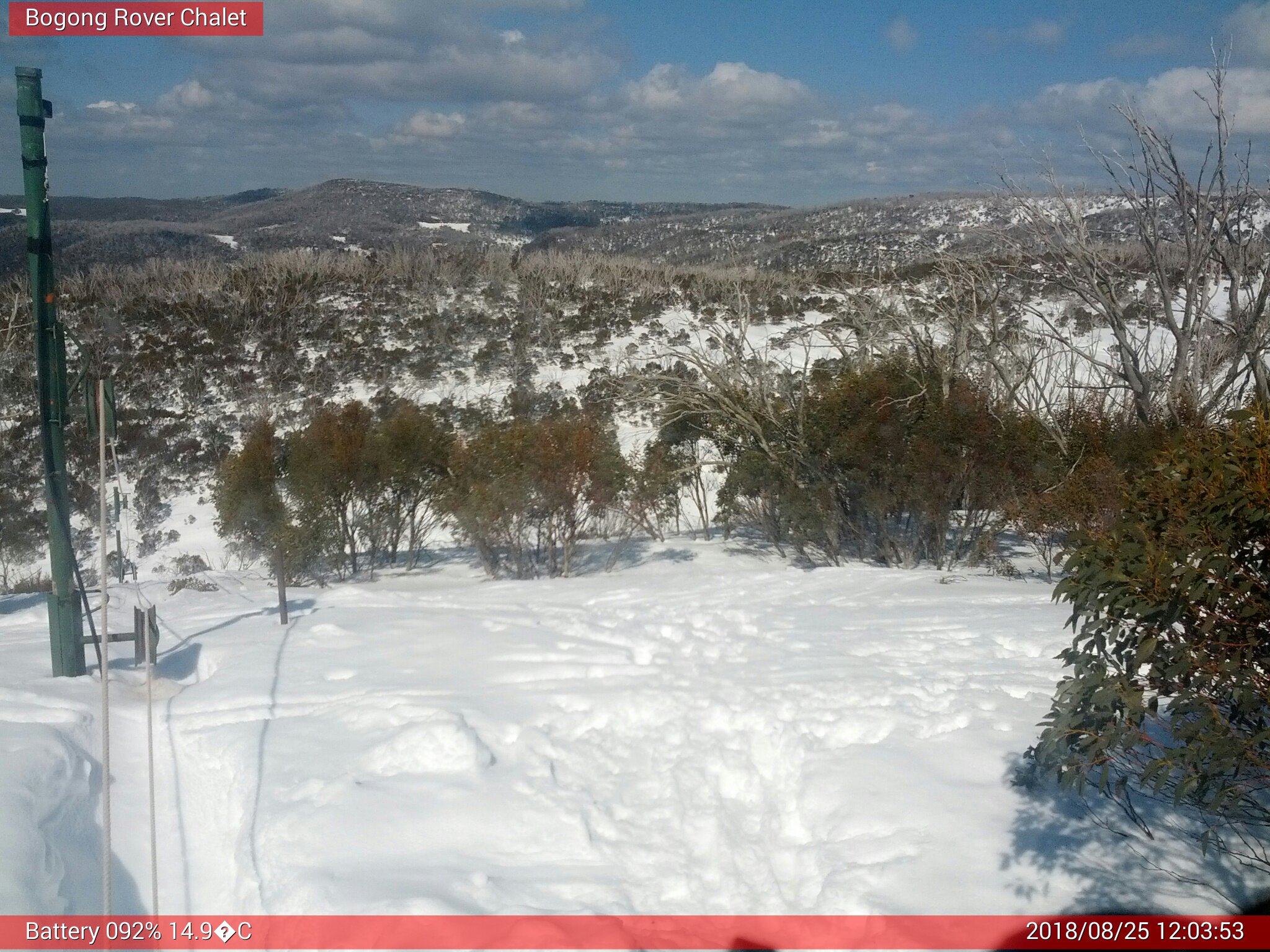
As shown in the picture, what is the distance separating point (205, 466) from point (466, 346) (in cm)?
865

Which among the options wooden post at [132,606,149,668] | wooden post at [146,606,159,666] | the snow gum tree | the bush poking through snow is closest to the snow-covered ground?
wooden post at [132,606,149,668]

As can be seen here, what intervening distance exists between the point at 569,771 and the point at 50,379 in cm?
434

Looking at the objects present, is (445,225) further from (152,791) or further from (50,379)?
(152,791)

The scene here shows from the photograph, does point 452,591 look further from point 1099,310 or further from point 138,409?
point 138,409

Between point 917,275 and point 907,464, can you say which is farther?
point 917,275

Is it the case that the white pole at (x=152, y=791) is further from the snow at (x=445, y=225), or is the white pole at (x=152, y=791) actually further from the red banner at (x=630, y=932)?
the snow at (x=445, y=225)

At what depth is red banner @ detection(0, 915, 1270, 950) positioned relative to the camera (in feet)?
11.9

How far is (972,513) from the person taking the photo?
430 inches

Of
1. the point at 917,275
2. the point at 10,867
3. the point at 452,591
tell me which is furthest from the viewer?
the point at 917,275

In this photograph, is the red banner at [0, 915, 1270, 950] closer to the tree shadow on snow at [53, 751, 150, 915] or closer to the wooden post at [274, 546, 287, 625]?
the tree shadow on snow at [53, 751, 150, 915]

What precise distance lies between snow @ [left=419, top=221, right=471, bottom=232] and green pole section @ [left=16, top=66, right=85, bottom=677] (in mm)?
57145

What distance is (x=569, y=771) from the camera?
5.62 m

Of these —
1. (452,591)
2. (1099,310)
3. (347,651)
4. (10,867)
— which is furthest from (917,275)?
(10,867)

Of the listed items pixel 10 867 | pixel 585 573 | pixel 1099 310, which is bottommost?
pixel 585 573
